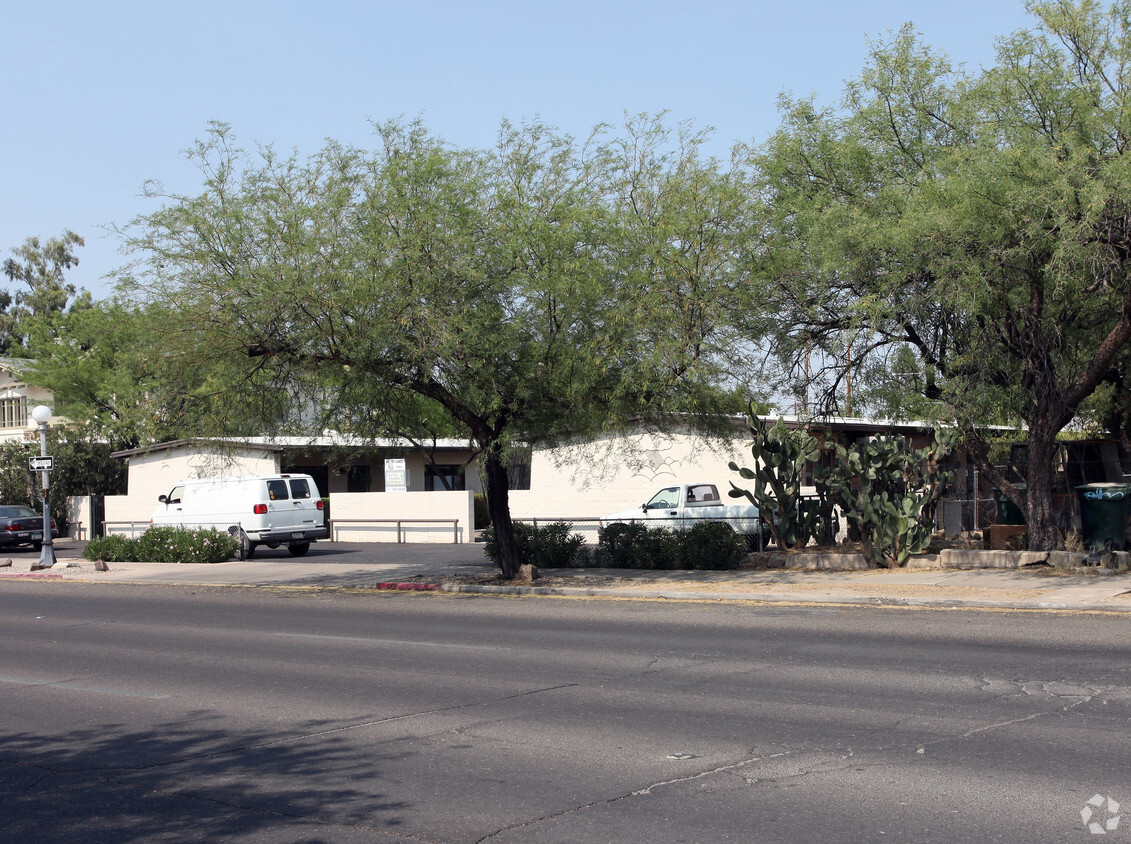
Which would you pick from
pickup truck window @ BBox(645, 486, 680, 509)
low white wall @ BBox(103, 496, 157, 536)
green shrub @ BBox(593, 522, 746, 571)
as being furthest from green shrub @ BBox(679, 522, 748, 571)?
low white wall @ BBox(103, 496, 157, 536)

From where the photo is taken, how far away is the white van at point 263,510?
89.8 feet

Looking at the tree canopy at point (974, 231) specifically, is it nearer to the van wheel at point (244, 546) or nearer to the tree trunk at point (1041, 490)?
the tree trunk at point (1041, 490)

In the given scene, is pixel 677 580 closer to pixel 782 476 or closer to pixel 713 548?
pixel 713 548

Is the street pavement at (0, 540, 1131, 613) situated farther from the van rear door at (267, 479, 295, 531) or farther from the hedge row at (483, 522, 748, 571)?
the van rear door at (267, 479, 295, 531)

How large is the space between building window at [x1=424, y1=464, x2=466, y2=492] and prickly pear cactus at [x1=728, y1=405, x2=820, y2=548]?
21.5 meters

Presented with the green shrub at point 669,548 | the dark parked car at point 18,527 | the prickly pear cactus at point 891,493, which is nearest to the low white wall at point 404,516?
the green shrub at point 669,548

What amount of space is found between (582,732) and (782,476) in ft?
41.6

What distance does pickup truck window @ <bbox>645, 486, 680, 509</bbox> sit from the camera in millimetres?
23469

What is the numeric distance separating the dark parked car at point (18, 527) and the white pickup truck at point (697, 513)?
20573 millimetres

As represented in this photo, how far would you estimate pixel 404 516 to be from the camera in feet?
102

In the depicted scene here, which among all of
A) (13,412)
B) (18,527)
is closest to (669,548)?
(18,527)

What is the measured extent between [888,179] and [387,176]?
8.25 m

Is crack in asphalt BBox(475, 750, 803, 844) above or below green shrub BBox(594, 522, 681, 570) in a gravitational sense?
below

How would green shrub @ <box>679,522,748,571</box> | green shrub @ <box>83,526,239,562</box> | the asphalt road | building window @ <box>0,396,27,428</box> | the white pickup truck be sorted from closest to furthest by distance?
the asphalt road
green shrub @ <box>679,522,748,571</box>
the white pickup truck
green shrub @ <box>83,526,239,562</box>
building window @ <box>0,396,27,428</box>
